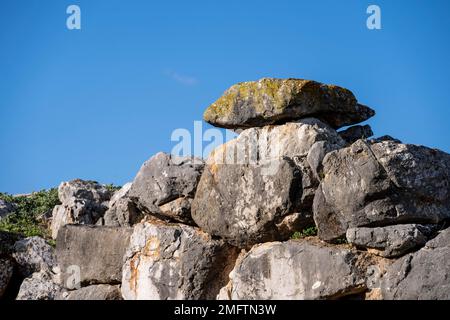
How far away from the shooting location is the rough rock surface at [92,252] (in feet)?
58.0

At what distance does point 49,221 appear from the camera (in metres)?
22.5

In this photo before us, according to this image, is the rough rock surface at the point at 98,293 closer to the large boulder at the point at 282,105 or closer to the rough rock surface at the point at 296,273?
the rough rock surface at the point at 296,273

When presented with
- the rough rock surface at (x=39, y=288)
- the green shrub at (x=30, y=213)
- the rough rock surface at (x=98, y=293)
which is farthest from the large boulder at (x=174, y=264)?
the green shrub at (x=30, y=213)

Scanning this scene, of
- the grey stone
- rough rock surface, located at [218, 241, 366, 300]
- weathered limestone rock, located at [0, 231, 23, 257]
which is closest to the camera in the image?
rough rock surface, located at [218, 241, 366, 300]

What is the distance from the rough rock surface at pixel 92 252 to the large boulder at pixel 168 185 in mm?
1140

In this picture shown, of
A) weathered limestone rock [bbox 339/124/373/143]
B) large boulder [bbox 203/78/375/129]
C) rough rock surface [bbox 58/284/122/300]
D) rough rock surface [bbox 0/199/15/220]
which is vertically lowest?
rough rock surface [bbox 58/284/122/300]

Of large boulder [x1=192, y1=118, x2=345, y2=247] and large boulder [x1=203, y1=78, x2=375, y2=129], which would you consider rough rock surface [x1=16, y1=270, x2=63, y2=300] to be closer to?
large boulder [x1=192, y1=118, x2=345, y2=247]

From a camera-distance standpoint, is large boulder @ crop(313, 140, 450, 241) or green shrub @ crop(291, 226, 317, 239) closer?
large boulder @ crop(313, 140, 450, 241)

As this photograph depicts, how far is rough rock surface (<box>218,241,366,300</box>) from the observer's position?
13516 mm

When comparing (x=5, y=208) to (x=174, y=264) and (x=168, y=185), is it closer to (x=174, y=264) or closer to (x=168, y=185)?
(x=168, y=185)

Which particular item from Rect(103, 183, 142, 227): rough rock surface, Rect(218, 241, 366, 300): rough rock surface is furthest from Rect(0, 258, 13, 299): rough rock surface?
Rect(218, 241, 366, 300): rough rock surface

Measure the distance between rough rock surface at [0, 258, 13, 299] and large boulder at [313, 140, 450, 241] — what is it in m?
10.2

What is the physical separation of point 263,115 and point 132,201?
4.55 m

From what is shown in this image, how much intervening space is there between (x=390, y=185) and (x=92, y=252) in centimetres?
848
